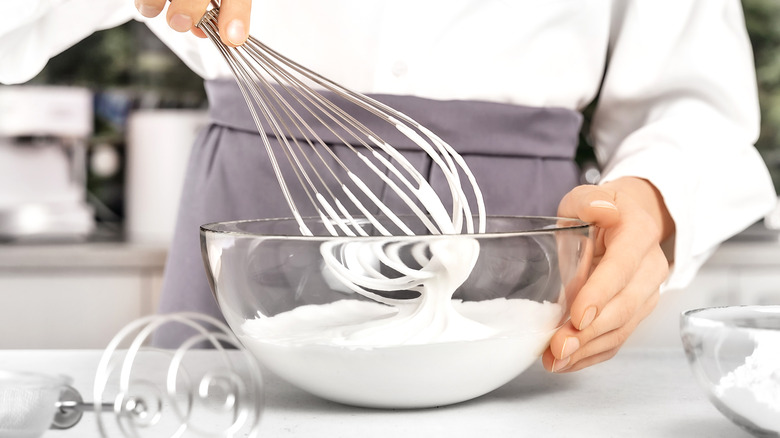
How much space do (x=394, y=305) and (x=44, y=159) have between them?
119 centimetres

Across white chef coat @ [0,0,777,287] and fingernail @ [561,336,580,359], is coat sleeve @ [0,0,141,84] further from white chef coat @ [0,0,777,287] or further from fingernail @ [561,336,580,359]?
fingernail @ [561,336,580,359]

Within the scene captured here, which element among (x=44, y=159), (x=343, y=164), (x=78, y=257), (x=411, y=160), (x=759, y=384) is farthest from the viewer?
(x=44, y=159)

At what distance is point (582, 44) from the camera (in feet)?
2.17

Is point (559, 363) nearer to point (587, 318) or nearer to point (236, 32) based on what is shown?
point (587, 318)

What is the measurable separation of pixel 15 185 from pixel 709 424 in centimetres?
127

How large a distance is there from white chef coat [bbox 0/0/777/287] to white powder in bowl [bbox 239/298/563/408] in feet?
0.91

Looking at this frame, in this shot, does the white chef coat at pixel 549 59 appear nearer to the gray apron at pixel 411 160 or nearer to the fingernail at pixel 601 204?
the gray apron at pixel 411 160

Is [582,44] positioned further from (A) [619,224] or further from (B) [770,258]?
(B) [770,258]

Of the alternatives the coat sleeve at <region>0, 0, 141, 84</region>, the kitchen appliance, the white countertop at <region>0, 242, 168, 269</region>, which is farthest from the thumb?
the kitchen appliance

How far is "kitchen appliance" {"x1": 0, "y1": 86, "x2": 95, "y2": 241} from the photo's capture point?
4.38 feet

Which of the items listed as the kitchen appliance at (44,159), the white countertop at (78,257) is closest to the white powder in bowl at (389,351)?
the white countertop at (78,257)

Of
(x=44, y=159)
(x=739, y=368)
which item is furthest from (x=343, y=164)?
(x=44, y=159)

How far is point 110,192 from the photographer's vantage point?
1551mm

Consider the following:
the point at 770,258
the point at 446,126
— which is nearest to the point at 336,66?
the point at 446,126
